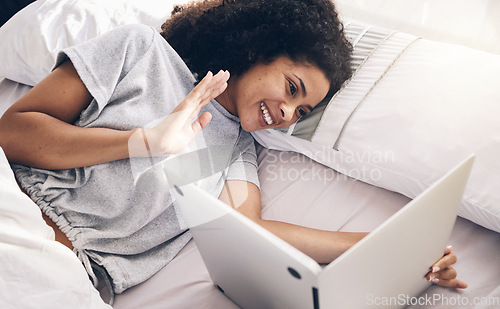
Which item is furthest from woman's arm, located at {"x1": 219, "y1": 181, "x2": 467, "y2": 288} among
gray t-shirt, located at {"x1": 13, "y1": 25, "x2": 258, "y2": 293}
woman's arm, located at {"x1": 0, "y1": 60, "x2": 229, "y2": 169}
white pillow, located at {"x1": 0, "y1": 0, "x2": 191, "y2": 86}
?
white pillow, located at {"x1": 0, "y1": 0, "x2": 191, "y2": 86}

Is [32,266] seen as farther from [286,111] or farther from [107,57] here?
[286,111]

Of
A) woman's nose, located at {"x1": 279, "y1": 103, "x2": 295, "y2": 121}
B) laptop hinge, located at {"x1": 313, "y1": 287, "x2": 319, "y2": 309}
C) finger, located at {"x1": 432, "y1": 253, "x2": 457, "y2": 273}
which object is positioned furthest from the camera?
woman's nose, located at {"x1": 279, "y1": 103, "x2": 295, "y2": 121}

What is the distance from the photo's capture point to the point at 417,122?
2.85ft

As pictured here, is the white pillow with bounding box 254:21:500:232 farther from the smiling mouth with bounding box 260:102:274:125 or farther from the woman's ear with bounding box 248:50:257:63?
the woman's ear with bounding box 248:50:257:63

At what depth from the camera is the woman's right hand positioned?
2.60 feet

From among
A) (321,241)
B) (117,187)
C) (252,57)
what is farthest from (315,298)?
(252,57)

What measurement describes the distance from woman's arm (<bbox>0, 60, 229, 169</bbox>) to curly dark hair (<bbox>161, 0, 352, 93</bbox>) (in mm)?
236

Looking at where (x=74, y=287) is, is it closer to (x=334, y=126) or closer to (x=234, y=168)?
(x=234, y=168)

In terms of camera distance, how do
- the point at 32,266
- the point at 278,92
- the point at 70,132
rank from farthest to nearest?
the point at 278,92 < the point at 70,132 < the point at 32,266

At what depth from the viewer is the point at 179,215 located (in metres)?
0.94

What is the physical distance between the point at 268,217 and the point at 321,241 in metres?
0.19

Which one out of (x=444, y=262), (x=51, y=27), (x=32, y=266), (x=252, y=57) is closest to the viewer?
(x=32, y=266)

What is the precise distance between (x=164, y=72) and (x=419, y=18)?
725 millimetres

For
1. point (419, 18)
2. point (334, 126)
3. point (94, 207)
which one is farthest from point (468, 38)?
point (94, 207)
